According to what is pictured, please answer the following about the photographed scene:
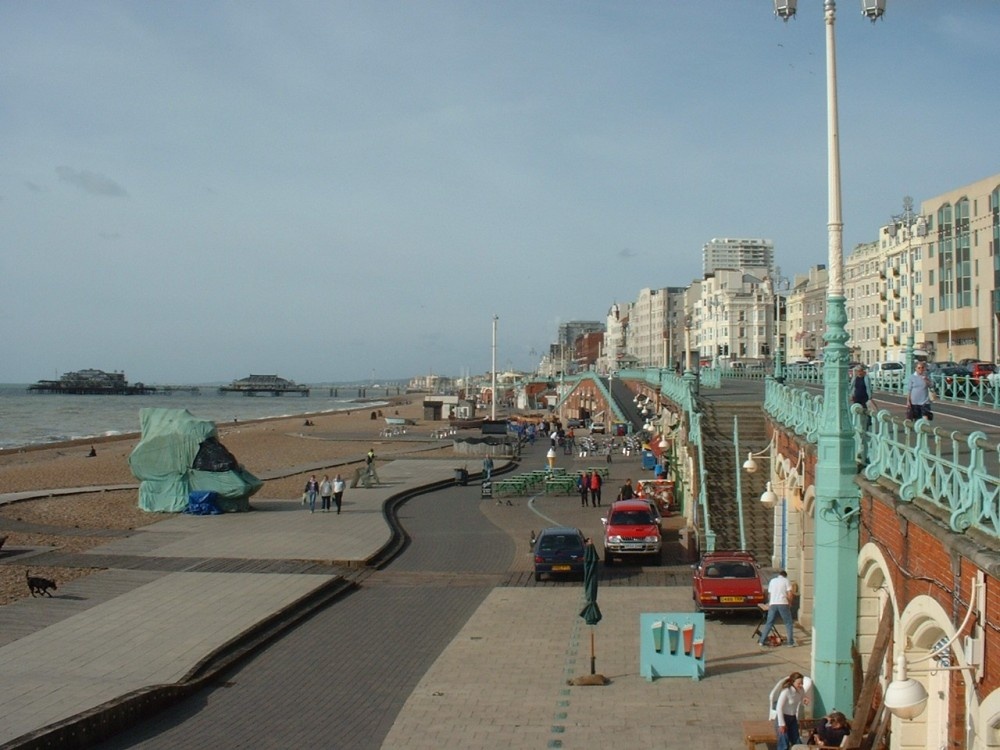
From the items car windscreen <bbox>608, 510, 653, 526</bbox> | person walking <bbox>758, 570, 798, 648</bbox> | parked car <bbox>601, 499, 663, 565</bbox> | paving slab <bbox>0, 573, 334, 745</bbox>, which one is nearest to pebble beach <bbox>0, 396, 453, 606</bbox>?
paving slab <bbox>0, 573, 334, 745</bbox>

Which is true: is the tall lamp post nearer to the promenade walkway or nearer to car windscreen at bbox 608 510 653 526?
the promenade walkway

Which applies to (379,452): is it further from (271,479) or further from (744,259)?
(744,259)

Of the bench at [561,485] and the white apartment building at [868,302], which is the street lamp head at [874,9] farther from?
the white apartment building at [868,302]

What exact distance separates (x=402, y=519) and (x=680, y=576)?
41.9 feet

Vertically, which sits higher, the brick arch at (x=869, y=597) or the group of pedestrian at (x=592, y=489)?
the brick arch at (x=869, y=597)

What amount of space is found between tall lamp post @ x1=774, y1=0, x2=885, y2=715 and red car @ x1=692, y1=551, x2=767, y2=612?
679cm

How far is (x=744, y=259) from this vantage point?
199 metres

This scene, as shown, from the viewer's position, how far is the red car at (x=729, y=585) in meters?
18.0

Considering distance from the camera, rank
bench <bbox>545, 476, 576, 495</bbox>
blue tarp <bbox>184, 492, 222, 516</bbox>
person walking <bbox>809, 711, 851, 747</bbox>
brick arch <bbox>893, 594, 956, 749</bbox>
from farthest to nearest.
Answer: bench <bbox>545, 476, 576, 495</bbox>, blue tarp <bbox>184, 492, 222, 516</bbox>, person walking <bbox>809, 711, 851, 747</bbox>, brick arch <bbox>893, 594, 956, 749</bbox>

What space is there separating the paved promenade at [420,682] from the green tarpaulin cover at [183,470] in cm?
652

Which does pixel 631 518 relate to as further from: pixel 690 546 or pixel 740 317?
pixel 740 317

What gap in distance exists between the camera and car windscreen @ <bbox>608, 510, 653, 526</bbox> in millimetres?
24641

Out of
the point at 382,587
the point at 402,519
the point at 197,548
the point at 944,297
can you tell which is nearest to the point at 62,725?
the point at 382,587

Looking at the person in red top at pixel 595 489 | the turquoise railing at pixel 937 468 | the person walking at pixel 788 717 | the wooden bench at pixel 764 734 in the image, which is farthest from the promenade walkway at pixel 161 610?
the turquoise railing at pixel 937 468
